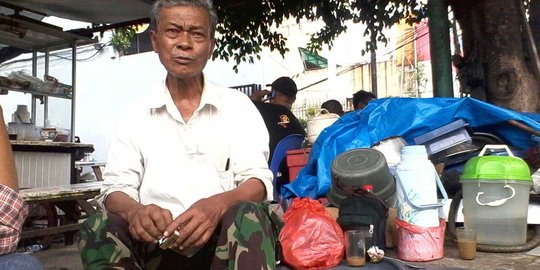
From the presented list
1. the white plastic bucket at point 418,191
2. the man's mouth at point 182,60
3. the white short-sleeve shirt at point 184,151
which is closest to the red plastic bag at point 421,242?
the white plastic bucket at point 418,191

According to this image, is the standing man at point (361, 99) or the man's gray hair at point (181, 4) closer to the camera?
the man's gray hair at point (181, 4)

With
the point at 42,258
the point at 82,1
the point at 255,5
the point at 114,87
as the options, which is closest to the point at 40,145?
the point at 42,258

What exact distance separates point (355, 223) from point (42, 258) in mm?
3199

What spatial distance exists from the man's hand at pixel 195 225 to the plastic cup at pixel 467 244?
4.50ft

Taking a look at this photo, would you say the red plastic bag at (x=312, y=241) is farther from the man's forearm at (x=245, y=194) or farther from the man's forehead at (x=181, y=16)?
the man's forehead at (x=181, y=16)

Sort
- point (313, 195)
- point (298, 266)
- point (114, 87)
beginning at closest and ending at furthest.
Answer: point (298, 266) < point (313, 195) < point (114, 87)

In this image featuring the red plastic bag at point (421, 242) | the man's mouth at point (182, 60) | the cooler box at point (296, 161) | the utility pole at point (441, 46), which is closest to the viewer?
the man's mouth at point (182, 60)

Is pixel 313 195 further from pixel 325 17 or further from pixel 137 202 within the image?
pixel 325 17

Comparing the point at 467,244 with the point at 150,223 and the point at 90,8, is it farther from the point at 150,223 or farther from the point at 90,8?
the point at 90,8

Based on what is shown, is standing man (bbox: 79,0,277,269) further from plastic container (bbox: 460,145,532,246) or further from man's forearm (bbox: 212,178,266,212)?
plastic container (bbox: 460,145,532,246)

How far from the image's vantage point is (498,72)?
375 cm

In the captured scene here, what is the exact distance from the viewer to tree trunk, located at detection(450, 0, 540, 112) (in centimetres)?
368

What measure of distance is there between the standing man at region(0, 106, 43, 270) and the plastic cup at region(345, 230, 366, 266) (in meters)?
1.42

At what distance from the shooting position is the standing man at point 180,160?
5.30ft
